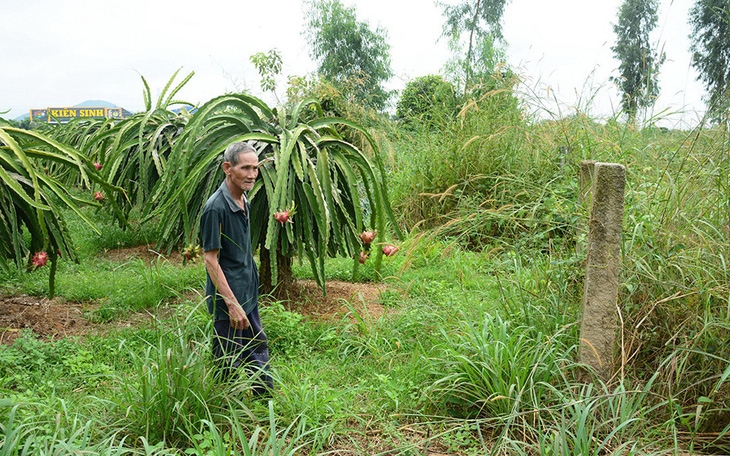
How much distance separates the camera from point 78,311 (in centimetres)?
407

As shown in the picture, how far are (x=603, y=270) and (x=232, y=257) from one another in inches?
72.9

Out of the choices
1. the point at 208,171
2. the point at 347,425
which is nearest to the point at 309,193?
the point at 208,171

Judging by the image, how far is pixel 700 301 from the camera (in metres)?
2.43

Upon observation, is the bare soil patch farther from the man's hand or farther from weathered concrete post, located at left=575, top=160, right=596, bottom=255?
weathered concrete post, located at left=575, top=160, right=596, bottom=255

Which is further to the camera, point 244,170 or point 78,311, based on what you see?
point 78,311

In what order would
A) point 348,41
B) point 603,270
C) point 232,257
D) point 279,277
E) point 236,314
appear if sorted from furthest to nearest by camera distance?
point 348,41 < point 279,277 < point 232,257 < point 236,314 < point 603,270

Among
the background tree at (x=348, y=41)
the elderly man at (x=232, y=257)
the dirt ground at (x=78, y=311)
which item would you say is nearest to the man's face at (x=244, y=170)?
the elderly man at (x=232, y=257)

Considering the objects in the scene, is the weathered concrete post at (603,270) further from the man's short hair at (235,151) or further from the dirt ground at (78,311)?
the man's short hair at (235,151)

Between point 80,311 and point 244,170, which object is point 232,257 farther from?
point 80,311

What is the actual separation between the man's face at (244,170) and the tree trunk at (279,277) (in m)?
1.27

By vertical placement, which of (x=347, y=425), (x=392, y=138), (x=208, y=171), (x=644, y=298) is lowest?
(x=347, y=425)

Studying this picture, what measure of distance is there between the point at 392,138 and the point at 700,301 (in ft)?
19.9

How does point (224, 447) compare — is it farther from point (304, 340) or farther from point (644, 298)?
point (644, 298)

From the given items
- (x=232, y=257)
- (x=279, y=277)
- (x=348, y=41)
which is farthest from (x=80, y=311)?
(x=348, y=41)
